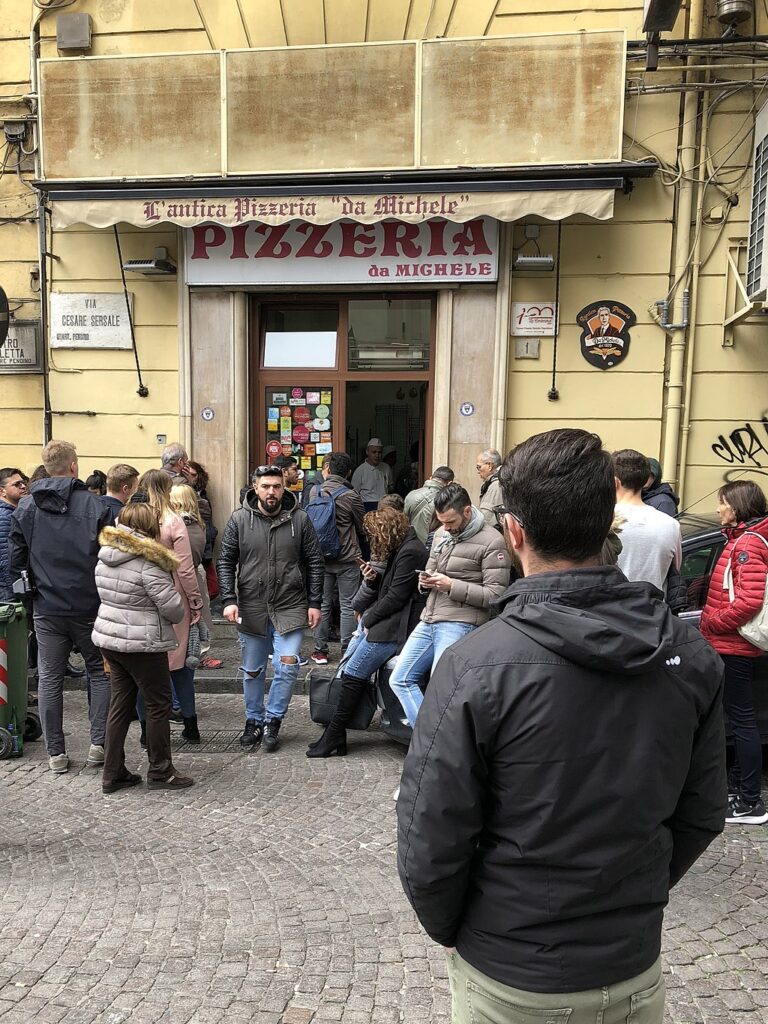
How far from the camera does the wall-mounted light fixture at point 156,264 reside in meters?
9.22

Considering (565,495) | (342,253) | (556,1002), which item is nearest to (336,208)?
(342,253)

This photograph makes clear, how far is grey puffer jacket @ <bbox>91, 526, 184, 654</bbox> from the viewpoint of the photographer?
4707mm

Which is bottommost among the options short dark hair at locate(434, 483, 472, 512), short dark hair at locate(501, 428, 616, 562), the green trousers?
the green trousers

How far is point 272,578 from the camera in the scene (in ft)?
18.1

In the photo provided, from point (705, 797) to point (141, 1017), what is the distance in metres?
2.24

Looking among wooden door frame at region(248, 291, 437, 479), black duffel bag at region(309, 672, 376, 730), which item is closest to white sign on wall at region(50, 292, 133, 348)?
wooden door frame at region(248, 291, 437, 479)

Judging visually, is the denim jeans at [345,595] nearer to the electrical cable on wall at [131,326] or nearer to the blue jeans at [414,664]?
the blue jeans at [414,664]

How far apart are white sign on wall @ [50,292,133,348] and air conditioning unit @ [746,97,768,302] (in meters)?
6.80

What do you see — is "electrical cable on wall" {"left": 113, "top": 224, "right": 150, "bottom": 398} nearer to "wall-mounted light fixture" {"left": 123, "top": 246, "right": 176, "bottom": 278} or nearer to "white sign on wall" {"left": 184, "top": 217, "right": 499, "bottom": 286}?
"wall-mounted light fixture" {"left": 123, "top": 246, "right": 176, "bottom": 278}

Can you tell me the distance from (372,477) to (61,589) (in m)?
5.00

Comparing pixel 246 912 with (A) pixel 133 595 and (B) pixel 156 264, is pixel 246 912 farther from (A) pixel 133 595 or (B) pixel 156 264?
(B) pixel 156 264

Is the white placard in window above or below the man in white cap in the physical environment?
above

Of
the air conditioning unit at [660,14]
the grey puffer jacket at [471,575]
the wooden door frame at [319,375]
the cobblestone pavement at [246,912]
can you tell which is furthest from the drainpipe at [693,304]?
the cobblestone pavement at [246,912]

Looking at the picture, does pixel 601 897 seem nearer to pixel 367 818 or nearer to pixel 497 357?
pixel 367 818
